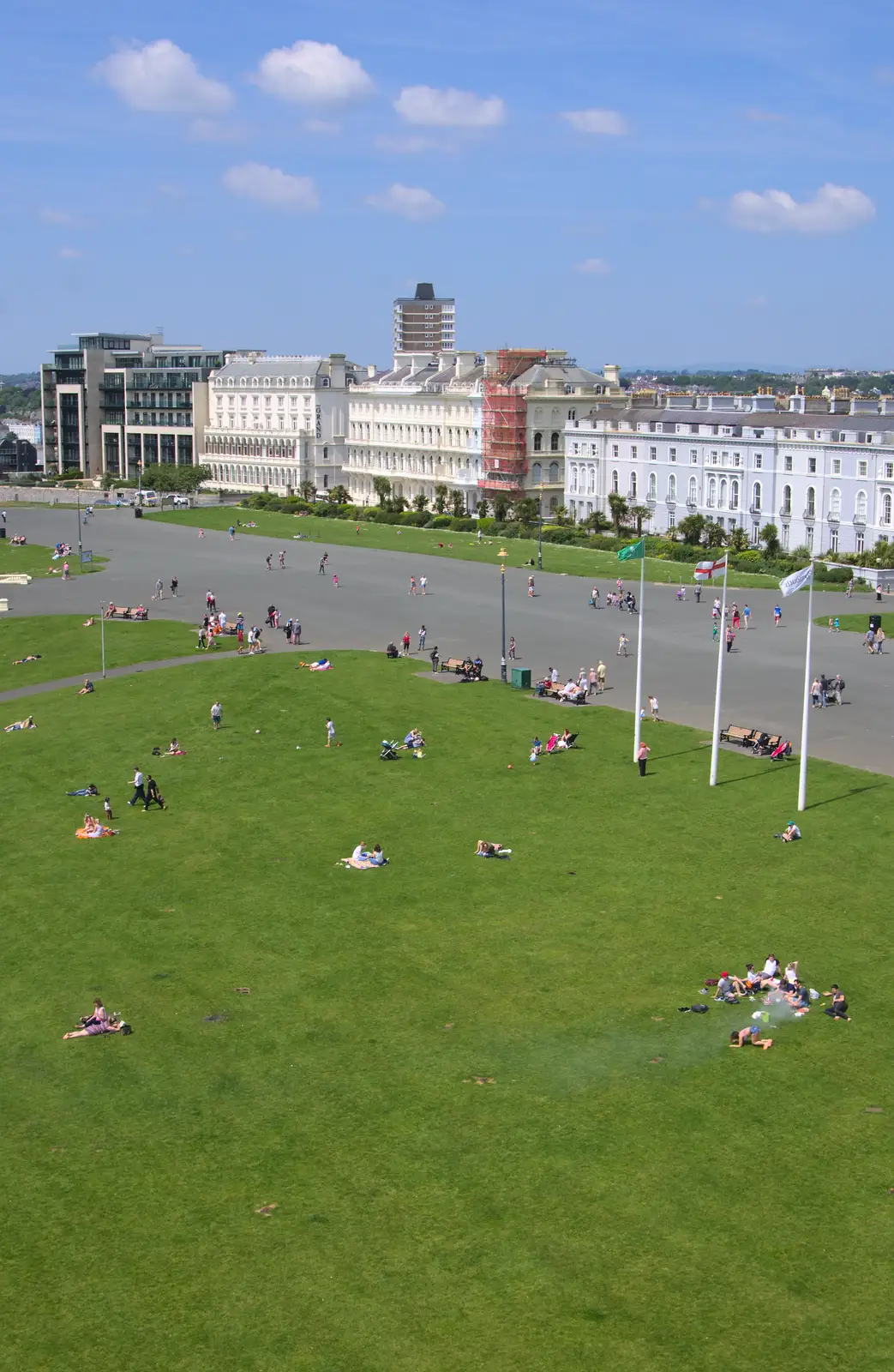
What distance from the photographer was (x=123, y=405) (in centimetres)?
19188

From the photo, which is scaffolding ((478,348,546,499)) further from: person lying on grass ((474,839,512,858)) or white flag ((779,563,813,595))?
person lying on grass ((474,839,512,858))

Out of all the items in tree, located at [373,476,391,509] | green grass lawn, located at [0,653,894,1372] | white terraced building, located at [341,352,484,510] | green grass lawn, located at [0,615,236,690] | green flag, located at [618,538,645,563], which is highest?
white terraced building, located at [341,352,484,510]

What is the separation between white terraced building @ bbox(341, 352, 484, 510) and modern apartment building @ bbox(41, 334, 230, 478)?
2893 cm

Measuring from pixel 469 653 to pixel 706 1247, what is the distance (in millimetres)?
46611

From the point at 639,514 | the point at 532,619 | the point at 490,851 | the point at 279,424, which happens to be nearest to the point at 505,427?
the point at 639,514

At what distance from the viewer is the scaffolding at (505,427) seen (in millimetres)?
132500

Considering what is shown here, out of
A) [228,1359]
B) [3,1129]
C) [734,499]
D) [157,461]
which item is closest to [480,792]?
[3,1129]

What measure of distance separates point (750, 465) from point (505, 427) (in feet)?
103

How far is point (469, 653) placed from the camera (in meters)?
67.6

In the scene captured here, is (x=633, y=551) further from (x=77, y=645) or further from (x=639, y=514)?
(x=639, y=514)

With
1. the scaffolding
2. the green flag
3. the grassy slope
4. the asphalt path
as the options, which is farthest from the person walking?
the scaffolding

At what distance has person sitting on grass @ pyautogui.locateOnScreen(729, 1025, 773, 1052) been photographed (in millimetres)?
28422

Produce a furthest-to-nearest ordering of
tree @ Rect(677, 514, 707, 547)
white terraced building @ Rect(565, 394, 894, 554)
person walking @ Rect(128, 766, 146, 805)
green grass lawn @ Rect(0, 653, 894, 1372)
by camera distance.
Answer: tree @ Rect(677, 514, 707, 547)
white terraced building @ Rect(565, 394, 894, 554)
person walking @ Rect(128, 766, 146, 805)
green grass lawn @ Rect(0, 653, 894, 1372)

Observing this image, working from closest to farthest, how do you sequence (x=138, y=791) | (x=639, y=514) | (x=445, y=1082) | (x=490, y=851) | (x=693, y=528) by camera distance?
(x=445, y=1082)
(x=490, y=851)
(x=138, y=791)
(x=693, y=528)
(x=639, y=514)
